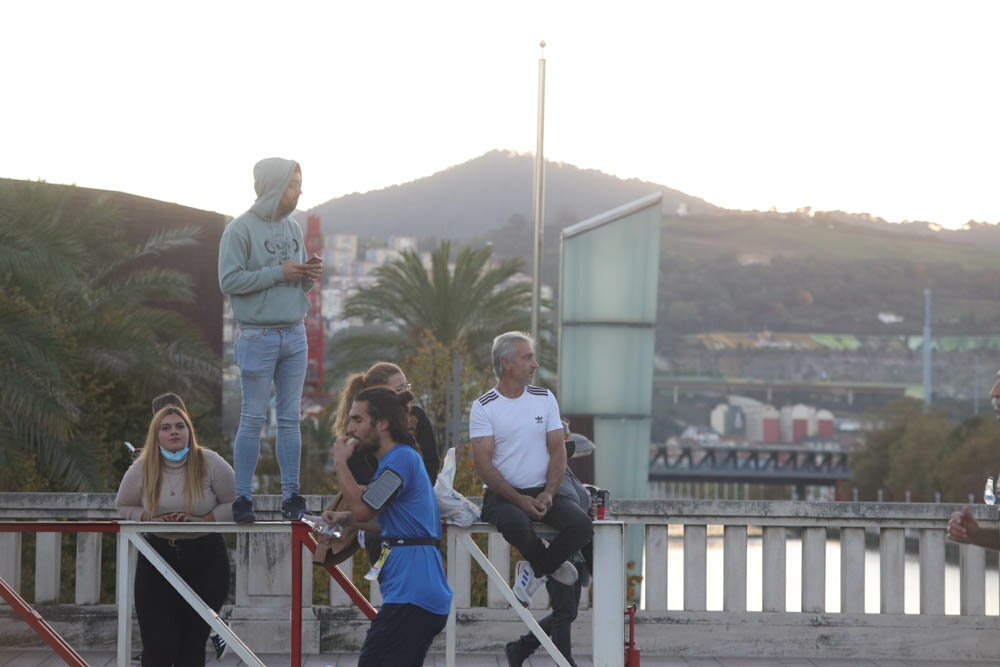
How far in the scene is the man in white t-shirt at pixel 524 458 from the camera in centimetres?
682

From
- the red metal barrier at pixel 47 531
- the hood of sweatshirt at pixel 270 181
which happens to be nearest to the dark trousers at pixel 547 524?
the red metal barrier at pixel 47 531

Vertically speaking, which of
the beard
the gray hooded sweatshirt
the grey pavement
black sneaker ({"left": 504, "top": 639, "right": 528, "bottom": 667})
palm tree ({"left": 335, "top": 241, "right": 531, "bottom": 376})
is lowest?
the grey pavement

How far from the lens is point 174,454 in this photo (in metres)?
6.87

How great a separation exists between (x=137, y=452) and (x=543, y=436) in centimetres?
235

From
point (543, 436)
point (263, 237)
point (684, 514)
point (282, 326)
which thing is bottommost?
point (684, 514)

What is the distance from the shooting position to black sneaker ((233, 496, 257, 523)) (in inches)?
273

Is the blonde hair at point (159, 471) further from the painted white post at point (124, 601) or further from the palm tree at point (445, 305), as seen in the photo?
the palm tree at point (445, 305)

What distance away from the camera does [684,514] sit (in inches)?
391

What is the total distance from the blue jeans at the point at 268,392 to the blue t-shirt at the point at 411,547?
5.49 ft

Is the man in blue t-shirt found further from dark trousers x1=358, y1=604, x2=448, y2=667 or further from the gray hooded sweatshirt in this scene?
the gray hooded sweatshirt

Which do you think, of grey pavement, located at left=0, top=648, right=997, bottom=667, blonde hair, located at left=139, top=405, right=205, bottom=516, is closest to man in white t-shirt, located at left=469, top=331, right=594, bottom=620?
blonde hair, located at left=139, top=405, right=205, bottom=516

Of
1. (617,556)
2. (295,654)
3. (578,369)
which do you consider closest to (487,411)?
(617,556)

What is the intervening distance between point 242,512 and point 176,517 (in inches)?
13.0

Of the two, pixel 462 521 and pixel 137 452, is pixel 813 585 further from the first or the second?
pixel 137 452
